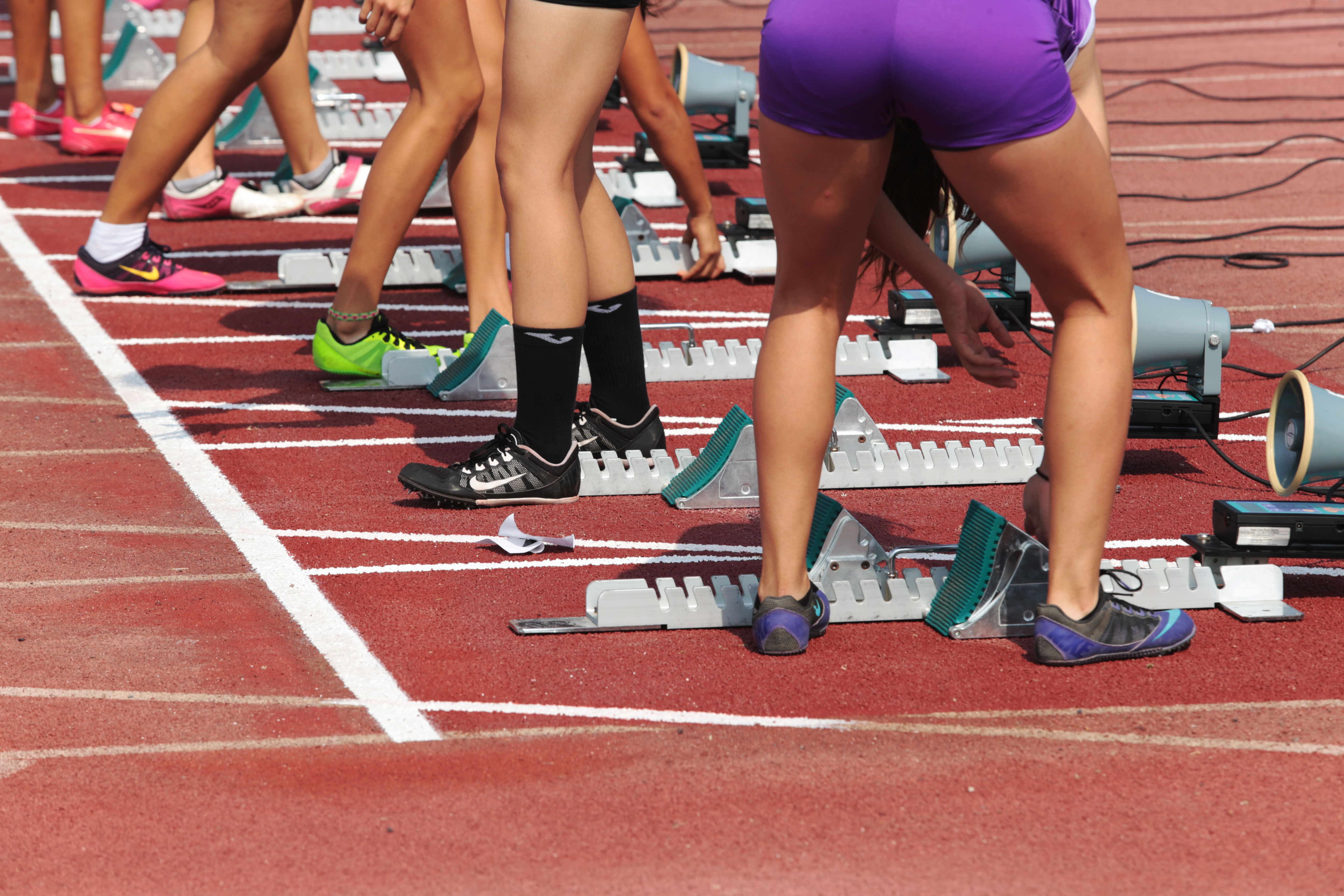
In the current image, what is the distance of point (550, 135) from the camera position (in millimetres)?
3668

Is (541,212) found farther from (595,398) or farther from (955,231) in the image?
(955,231)

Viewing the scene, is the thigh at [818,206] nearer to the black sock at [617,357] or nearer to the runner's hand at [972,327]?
the runner's hand at [972,327]

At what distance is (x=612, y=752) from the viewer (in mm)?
2789

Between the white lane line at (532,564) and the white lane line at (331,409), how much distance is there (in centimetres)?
120

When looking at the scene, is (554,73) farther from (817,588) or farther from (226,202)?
(226,202)

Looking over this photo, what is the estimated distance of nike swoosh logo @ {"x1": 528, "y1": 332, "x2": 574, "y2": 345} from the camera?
3836mm

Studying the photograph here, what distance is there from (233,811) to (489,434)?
224 cm

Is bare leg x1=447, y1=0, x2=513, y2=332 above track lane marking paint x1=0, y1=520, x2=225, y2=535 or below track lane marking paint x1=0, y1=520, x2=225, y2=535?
above

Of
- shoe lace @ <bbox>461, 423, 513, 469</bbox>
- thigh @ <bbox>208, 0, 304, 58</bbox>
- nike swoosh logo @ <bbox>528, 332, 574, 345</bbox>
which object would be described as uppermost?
thigh @ <bbox>208, 0, 304, 58</bbox>


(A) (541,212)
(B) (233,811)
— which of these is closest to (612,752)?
(B) (233,811)

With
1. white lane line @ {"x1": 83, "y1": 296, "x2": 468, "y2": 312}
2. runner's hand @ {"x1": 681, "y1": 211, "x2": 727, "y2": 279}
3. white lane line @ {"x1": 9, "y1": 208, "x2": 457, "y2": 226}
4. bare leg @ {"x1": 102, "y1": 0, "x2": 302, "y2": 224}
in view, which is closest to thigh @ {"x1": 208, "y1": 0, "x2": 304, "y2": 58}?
bare leg @ {"x1": 102, "y1": 0, "x2": 302, "y2": 224}

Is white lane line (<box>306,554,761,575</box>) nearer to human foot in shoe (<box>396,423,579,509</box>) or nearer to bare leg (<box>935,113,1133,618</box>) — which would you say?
human foot in shoe (<box>396,423,579,509</box>)

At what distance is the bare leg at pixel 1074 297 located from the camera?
276 cm

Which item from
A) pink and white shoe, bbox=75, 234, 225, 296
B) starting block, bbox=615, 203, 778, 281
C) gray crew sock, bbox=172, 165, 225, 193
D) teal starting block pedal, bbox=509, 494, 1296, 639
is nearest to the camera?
teal starting block pedal, bbox=509, 494, 1296, 639
